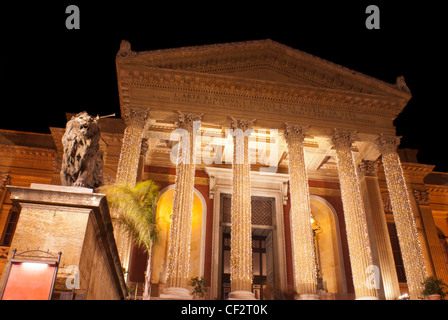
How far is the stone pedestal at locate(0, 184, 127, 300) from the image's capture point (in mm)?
3973

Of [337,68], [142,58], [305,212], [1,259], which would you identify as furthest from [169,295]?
[337,68]

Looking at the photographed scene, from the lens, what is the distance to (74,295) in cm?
401

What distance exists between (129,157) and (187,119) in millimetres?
2891

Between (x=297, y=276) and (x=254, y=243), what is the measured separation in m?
6.56

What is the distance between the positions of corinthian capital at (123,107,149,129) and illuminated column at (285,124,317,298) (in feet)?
20.0

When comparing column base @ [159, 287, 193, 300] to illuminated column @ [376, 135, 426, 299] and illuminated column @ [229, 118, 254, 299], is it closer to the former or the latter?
illuminated column @ [229, 118, 254, 299]

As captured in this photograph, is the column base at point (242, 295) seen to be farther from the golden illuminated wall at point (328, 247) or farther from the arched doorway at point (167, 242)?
the golden illuminated wall at point (328, 247)

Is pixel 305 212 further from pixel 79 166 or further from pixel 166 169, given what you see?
pixel 79 166

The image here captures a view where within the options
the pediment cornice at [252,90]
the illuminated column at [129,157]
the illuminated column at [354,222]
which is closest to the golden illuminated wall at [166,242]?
the illuminated column at [129,157]

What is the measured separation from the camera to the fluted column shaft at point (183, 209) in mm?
12586

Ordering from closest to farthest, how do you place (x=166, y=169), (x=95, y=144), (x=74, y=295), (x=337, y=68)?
(x=74, y=295), (x=95, y=144), (x=337, y=68), (x=166, y=169)

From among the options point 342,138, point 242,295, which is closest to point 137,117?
point 242,295

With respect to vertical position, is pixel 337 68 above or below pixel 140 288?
above

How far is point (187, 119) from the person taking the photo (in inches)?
602
